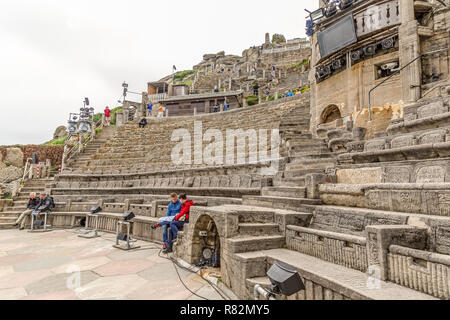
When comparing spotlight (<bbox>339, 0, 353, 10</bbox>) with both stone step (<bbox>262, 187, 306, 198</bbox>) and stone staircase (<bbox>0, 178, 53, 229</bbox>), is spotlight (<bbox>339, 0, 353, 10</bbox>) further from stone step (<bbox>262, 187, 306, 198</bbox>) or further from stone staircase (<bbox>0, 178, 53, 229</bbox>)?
stone staircase (<bbox>0, 178, 53, 229</bbox>)

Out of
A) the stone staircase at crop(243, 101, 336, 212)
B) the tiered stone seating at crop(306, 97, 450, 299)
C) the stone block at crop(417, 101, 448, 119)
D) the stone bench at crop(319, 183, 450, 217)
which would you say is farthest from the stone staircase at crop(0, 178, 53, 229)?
the stone block at crop(417, 101, 448, 119)

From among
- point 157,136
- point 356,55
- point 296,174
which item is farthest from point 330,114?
point 157,136

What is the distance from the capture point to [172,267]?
501 centimetres

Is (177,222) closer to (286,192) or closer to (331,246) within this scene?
(286,192)

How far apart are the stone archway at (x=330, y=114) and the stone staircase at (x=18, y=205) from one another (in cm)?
1601

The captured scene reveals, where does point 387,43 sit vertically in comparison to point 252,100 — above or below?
below

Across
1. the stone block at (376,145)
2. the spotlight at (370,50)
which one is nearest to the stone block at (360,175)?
the stone block at (376,145)

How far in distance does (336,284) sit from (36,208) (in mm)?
11238

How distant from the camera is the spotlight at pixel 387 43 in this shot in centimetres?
1083

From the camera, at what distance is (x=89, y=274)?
4.66 meters

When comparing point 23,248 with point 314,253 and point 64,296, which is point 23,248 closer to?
point 64,296

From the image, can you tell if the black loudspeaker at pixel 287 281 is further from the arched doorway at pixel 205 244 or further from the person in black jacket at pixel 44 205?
the person in black jacket at pixel 44 205

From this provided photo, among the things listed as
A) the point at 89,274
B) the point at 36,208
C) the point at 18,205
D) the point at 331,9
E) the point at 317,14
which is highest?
the point at 317,14
